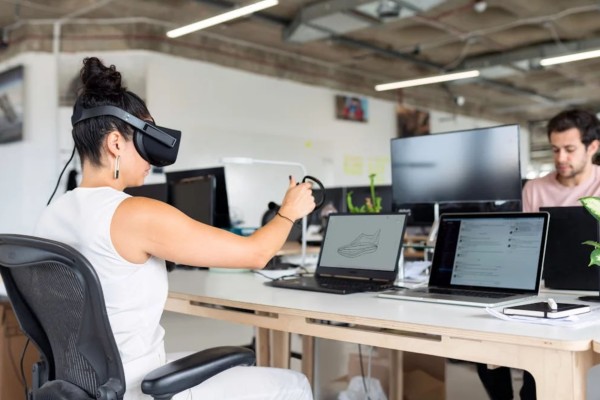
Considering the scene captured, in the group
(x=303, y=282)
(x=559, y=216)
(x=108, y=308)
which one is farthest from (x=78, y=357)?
(x=559, y=216)

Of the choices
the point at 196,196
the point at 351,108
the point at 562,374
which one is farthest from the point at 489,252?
the point at 351,108

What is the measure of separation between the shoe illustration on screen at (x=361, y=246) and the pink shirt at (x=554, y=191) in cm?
98

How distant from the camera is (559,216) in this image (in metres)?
1.85

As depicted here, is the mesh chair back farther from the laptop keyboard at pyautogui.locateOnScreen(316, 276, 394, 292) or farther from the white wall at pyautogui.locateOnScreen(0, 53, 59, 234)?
the white wall at pyautogui.locateOnScreen(0, 53, 59, 234)

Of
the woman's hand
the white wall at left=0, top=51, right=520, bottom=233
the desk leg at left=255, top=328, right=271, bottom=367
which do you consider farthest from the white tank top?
the white wall at left=0, top=51, right=520, bottom=233

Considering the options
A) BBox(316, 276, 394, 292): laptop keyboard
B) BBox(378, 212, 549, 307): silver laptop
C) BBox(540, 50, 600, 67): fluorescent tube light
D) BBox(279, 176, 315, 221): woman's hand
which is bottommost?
BBox(316, 276, 394, 292): laptop keyboard

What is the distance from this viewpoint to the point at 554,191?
273 centimetres

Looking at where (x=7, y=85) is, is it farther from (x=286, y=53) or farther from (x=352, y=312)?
(x=352, y=312)

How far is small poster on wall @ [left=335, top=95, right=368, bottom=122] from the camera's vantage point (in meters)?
8.83

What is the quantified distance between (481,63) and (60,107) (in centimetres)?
545

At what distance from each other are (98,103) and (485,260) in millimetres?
1167

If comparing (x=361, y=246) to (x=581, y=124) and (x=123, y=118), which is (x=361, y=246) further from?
(x=581, y=124)

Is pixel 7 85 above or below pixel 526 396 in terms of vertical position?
above

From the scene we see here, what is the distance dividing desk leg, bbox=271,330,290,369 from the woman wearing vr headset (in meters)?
0.75
